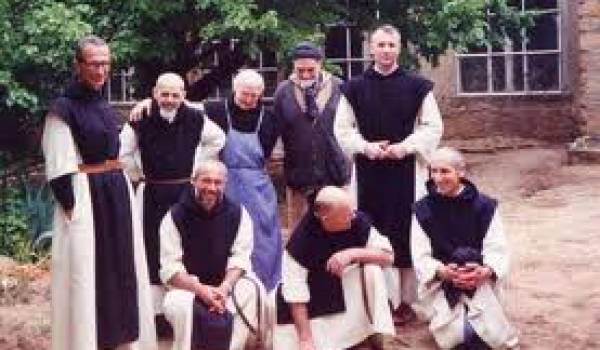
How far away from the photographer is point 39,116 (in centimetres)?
1058

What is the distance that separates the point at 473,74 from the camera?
15383mm

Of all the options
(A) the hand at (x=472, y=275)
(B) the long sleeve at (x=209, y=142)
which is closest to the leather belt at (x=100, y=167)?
(B) the long sleeve at (x=209, y=142)

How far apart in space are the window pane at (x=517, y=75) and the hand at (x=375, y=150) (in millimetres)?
9712

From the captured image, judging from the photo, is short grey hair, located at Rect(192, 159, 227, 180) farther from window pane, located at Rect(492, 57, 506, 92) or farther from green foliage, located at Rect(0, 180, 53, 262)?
window pane, located at Rect(492, 57, 506, 92)

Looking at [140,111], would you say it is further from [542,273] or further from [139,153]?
[542,273]

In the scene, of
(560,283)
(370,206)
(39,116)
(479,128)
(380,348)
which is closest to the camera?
(380,348)

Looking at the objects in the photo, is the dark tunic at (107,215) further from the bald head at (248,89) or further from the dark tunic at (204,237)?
the bald head at (248,89)

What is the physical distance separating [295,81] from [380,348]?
1.77m

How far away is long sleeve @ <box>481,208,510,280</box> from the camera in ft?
18.2

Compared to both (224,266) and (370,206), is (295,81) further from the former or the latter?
(224,266)

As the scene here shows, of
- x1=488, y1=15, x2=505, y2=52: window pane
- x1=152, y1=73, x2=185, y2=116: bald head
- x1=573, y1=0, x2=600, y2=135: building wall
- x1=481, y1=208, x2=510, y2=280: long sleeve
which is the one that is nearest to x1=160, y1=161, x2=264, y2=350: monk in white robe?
x1=152, y1=73, x2=185, y2=116: bald head

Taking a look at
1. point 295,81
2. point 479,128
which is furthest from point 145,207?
point 479,128

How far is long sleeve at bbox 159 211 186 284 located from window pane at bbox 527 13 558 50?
1055cm

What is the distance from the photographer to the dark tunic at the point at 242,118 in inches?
241
